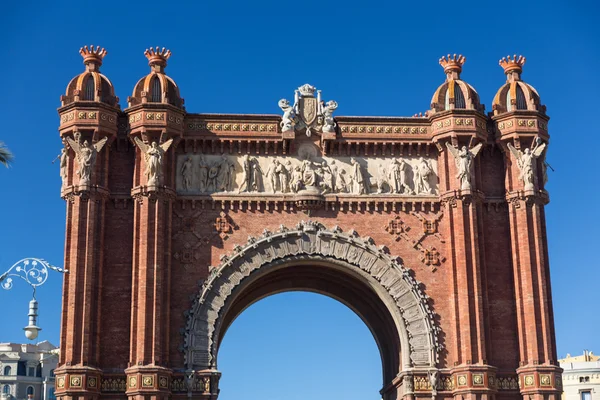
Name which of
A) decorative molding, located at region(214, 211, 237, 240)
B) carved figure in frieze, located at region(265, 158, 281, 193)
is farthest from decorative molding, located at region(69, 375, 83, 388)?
carved figure in frieze, located at region(265, 158, 281, 193)

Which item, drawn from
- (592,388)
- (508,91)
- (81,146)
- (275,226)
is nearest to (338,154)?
(275,226)

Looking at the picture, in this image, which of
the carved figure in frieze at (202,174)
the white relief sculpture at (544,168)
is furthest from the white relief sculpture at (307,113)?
the white relief sculpture at (544,168)

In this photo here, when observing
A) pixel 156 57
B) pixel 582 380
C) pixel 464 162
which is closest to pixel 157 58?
pixel 156 57

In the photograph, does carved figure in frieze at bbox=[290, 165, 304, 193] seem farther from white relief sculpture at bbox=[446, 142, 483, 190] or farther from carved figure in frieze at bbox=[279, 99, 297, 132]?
white relief sculpture at bbox=[446, 142, 483, 190]

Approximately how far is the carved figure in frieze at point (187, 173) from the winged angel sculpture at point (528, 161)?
418 inches

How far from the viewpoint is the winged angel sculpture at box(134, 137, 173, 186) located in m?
34.0

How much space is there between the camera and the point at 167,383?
107ft

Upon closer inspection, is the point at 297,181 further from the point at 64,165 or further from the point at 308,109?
the point at 64,165

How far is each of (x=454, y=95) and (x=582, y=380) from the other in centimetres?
4126

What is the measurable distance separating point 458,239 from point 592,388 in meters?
40.6

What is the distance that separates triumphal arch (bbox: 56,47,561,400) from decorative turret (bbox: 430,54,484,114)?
0.16 ft

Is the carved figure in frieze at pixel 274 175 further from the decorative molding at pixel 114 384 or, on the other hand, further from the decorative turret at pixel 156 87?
the decorative molding at pixel 114 384

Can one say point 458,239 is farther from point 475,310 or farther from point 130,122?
point 130,122

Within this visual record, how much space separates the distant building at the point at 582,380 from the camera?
70875 millimetres
